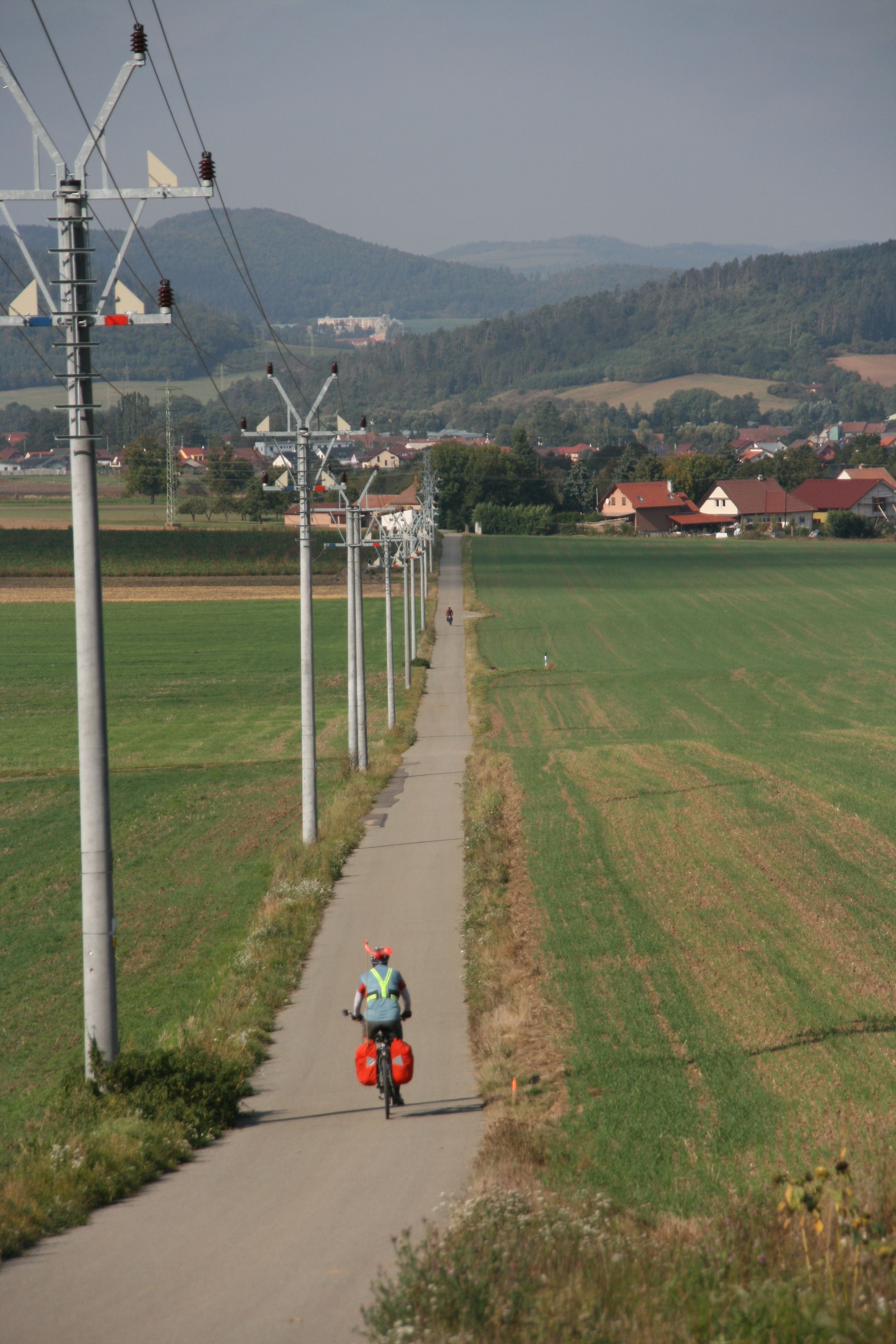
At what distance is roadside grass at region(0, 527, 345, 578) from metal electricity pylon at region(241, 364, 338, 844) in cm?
7832

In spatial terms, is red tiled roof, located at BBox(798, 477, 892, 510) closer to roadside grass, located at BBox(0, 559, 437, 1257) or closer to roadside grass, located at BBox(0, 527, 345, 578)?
roadside grass, located at BBox(0, 527, 345, 578)

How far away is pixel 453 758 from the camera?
3906 cm

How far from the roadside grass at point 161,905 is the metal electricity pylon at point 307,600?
1.03 metres

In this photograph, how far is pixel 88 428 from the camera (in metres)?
12.0

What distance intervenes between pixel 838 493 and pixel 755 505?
11.5 metres

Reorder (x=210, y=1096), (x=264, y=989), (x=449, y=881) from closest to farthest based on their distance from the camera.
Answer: (x=210, y=1096) → (x=264, y=989) → (x=449, y=881)

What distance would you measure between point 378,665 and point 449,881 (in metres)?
41.8

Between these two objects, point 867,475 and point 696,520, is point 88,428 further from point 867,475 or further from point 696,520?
point 867,475

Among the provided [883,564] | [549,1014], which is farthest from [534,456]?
[549,1014]

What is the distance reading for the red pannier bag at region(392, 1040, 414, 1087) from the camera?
12008 mm

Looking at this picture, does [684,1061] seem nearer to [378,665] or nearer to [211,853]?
[211,853]

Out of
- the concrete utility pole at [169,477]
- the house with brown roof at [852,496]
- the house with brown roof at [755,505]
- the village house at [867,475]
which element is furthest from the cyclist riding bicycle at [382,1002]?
the village house at [867,475]

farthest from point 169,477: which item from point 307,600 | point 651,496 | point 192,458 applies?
point 307,600

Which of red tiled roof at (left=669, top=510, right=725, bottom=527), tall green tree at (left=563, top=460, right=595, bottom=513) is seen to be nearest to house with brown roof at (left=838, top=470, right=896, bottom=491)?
red tiled roof at (left=669, top=510, right=725, bottom=527)
